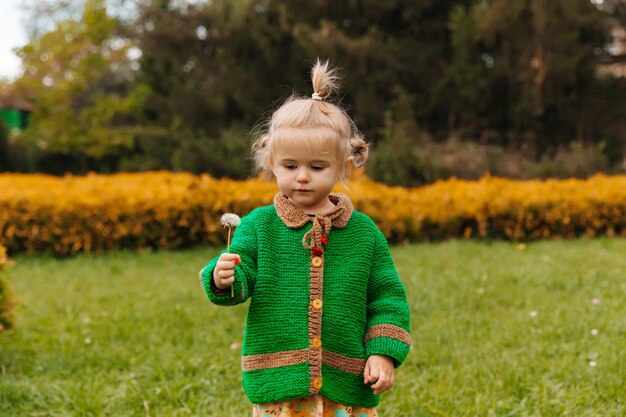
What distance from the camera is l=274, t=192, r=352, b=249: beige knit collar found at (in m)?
1.74

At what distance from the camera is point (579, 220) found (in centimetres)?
719

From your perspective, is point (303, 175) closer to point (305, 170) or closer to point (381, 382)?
point (305, 170)

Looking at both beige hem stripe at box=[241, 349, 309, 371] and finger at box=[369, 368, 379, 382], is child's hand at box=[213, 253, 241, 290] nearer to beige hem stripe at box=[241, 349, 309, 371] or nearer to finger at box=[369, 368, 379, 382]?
beige hem stripe at box=[241, 349, 309, 371]

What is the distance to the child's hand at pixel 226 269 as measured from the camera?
1.57 metres

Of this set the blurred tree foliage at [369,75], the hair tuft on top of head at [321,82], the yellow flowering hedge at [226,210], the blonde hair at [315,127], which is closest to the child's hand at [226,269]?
the blonde hair at [315,127]

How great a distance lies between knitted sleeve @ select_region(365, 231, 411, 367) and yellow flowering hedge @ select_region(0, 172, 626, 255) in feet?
15.6

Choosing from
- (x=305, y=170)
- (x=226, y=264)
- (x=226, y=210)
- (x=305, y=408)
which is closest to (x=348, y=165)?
→ (x=305, y=170)

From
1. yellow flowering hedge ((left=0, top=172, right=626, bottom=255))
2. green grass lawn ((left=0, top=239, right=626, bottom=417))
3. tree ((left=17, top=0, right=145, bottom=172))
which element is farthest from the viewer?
tree ((left=17, top=0, right=145, bottom=172))

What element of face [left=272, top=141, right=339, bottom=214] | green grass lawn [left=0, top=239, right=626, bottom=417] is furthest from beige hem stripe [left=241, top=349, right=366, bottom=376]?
green grass lawn [left=0, top=239, right=626, bottom=417]

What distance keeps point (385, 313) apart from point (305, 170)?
0.49 m

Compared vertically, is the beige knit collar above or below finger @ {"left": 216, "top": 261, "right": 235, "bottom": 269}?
above

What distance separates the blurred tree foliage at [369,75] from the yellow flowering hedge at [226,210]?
287 centimetres

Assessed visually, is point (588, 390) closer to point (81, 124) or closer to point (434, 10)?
point (434, 10)

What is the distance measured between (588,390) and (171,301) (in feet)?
9.71
